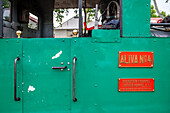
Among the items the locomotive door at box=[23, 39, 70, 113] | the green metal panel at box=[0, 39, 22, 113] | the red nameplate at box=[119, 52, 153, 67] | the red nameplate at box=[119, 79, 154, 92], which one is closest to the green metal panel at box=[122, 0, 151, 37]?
the red nameplate at box=[119, 52, 153, 67]

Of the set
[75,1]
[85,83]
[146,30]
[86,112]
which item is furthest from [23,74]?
[75,1]

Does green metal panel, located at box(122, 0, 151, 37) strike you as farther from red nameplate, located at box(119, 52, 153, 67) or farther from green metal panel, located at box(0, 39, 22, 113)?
green metal panel, located at box(0, 39, 22, 113)

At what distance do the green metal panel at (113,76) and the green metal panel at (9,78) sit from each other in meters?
0.67

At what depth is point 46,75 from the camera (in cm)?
180

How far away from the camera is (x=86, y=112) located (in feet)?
5.91

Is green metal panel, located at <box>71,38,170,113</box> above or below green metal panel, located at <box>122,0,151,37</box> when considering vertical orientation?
below

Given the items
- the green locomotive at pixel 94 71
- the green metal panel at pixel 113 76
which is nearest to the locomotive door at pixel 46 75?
the green locomotive at pixel 94 71

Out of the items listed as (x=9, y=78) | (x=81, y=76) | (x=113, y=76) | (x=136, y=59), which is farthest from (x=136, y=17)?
(x=9, y=78)

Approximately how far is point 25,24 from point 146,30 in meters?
2.25

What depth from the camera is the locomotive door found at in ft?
5.89

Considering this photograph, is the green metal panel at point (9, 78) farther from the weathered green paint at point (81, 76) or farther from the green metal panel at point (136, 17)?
the green metal panel at point (136, 17)

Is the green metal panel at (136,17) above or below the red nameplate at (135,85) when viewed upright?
above

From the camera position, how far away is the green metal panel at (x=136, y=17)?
180 cm

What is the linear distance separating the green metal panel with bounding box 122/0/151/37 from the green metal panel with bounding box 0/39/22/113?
52.4 inches
